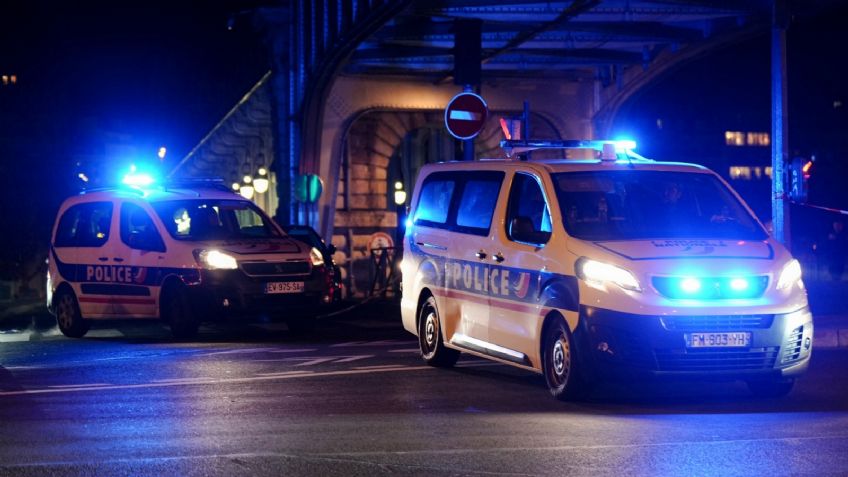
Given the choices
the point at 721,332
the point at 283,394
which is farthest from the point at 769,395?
the point at 283,394

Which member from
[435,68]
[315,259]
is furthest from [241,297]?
[435,68]

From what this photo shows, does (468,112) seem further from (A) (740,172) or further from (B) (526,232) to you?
(A) (740,172)

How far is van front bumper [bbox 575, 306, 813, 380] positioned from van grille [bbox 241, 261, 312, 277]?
7.34 metres

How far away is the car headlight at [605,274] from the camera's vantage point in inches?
418

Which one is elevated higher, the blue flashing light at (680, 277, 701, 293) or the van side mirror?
the van side mirror

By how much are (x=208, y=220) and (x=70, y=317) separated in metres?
2.14

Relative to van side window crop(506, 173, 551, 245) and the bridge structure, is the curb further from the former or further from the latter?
the bridge structure

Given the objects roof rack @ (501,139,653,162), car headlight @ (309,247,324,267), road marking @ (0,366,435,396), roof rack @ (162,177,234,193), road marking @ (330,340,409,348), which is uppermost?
roof rack @ (501,139,653,162)

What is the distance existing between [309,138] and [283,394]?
18.9m

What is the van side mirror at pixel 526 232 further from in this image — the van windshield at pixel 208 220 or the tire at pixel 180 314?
the van windshield at pixel 208 220

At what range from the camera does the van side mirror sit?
37.7 ft

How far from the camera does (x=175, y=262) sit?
17484mm

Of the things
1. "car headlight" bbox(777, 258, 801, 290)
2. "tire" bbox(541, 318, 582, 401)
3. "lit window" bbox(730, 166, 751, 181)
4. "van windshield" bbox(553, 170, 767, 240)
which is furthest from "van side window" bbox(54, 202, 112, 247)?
"lit window" bbox(730, 166, 751, 181)

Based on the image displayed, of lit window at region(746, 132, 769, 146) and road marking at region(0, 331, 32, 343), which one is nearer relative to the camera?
road marking at region(0, 331, 32, 343)
